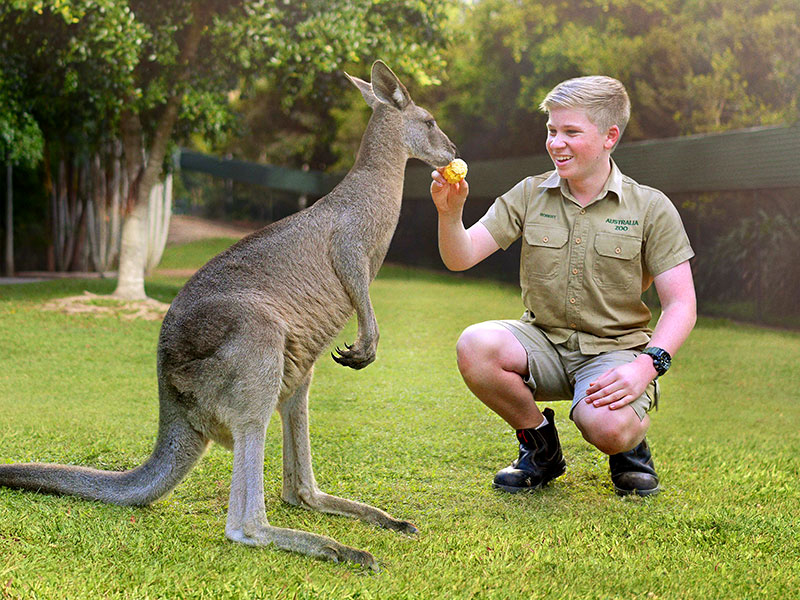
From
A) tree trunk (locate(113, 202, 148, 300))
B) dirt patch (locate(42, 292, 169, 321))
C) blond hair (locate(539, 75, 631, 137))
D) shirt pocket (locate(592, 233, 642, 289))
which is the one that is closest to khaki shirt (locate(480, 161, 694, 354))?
shirt pocket (locate(592, 233, 642, 289))

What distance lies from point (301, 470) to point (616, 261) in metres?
1.24

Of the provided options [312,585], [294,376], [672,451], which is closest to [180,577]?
[312,585]

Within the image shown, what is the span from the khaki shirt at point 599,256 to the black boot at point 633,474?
0.40 metres

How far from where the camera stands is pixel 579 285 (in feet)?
9.35

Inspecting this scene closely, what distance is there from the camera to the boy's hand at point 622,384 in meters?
2.55

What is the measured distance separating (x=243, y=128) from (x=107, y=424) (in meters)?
6.92

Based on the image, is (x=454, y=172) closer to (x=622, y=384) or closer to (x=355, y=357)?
(x=355, y=357)

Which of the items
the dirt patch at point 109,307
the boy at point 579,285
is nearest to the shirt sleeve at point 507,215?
the boy at point 579,285

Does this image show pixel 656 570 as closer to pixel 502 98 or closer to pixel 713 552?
pixel 713 552

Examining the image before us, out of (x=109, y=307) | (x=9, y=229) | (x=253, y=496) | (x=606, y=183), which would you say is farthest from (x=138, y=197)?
(x=253, y=496)

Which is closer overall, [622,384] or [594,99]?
[622,384]

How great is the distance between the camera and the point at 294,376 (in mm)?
2465

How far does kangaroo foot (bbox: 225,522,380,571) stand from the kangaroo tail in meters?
0.29

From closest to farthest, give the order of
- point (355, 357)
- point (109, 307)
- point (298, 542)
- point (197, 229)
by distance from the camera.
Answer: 1. point (298, 542)
2. point (355, 357)
3. point (109, 307)
4. point (197, 229)
